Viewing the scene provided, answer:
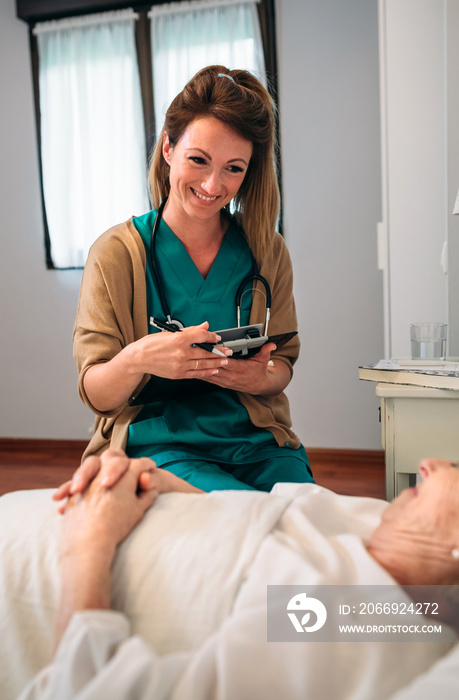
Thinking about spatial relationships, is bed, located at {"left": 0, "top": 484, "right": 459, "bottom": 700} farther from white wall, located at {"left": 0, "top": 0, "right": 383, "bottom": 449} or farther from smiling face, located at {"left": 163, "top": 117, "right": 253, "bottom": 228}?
white wall, located at {"left": 0, "top": 0, "right": 383, "bottom": 449}

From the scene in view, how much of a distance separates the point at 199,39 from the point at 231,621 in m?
3.02

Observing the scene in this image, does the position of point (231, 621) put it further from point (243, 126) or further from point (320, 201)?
point (320, 201)

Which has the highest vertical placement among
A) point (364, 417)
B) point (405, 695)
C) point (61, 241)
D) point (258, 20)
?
point (258, 20)

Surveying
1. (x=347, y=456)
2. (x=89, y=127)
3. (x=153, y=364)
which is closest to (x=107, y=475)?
(x=153, y=364)

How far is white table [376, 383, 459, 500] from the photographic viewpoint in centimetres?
134

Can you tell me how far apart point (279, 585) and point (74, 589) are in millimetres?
244

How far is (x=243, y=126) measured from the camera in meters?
1.33

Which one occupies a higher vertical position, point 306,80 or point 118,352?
point 306,80

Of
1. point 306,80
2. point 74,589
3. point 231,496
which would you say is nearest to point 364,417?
point 306,80

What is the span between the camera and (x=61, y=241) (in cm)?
330

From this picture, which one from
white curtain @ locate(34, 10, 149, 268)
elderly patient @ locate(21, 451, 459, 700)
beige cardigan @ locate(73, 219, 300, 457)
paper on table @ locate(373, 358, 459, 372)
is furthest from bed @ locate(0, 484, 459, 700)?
white curtain @ locate(34, 10, 149, 268)

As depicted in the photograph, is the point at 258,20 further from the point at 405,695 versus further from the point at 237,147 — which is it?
the point at 405,695

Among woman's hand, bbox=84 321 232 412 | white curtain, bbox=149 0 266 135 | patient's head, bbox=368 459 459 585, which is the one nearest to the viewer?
patient's head, bbox=368 459 459 585

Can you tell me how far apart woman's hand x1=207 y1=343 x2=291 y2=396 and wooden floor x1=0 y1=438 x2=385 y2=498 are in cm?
146
